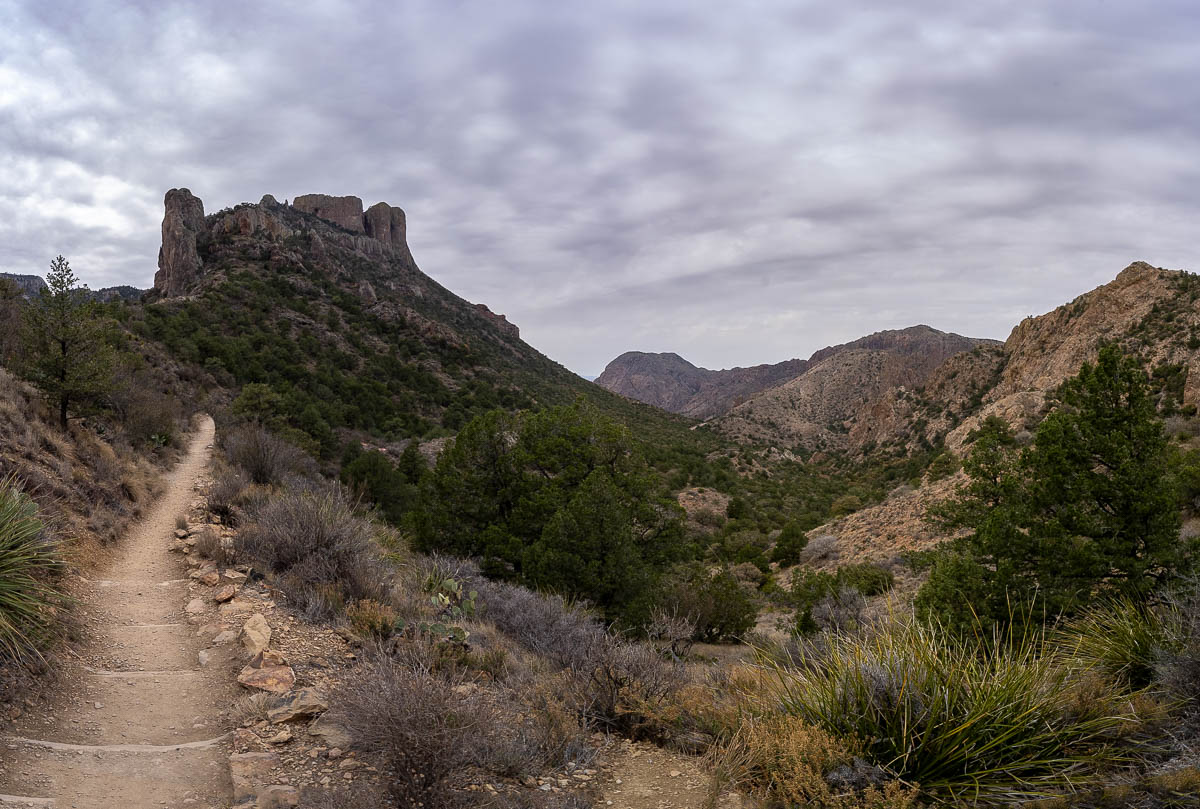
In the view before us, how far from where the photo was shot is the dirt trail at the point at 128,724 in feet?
12.8

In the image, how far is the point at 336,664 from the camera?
5.89m

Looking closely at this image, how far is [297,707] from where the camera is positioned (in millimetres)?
4918

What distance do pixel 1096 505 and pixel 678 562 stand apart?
957 centimetres

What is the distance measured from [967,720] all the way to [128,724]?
6.44 metres

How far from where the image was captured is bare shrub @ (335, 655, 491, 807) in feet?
11.6

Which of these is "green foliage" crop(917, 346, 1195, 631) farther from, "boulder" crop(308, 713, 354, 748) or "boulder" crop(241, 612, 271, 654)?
"boulder" crop(241, 612, 271, 654)

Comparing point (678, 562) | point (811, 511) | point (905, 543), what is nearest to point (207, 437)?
point (678, 562)

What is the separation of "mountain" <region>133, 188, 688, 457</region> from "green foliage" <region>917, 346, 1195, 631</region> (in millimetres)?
25082

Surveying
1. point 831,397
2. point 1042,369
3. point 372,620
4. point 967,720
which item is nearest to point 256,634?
point 372,620

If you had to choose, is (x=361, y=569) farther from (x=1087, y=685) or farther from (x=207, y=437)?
(x=207, y=437)

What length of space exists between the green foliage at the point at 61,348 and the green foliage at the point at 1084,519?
54.6 ft

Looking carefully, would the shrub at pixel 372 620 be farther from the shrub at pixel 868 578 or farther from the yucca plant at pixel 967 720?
the shrub at pixel 868 578

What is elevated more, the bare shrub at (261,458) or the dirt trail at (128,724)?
the bare shrub at (261,458)

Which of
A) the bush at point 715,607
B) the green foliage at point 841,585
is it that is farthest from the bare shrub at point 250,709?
the green foliage at point 841,585
